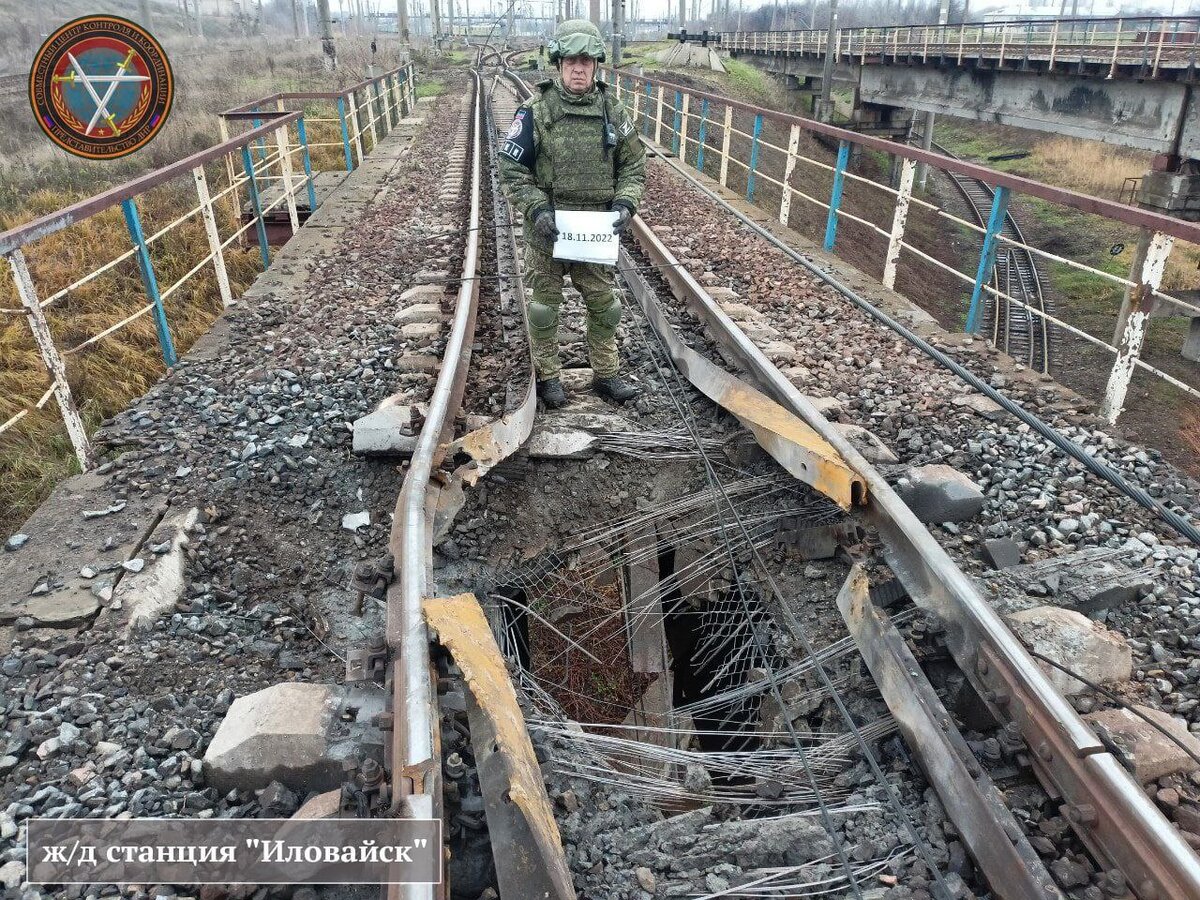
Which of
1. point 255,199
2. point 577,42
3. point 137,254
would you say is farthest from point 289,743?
point 255,199

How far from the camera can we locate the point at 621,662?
13.1ft

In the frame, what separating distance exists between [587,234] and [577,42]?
896 mm

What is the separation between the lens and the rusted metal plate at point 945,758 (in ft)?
6.42

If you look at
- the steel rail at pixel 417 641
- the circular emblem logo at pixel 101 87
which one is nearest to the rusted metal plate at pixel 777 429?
the steel rail at pixel 417 641

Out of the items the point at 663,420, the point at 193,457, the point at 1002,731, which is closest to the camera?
the point at 1002,731

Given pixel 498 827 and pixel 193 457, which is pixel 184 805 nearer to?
pixel 498 827

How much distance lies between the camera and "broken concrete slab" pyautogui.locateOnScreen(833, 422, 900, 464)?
387cm

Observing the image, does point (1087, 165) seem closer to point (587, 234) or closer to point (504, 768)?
point (587, 234)

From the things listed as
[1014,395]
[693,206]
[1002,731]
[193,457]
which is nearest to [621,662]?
[1002,731]

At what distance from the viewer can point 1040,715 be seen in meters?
2.23

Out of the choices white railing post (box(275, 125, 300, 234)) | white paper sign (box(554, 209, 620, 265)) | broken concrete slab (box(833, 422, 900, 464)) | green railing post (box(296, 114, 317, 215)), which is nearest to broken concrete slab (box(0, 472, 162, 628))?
white paper sign (box(554, 209, 620, 265))

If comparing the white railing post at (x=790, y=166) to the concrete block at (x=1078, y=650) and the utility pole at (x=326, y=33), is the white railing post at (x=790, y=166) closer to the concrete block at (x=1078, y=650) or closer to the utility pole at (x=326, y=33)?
the concrete block at (x=1078, y=650)

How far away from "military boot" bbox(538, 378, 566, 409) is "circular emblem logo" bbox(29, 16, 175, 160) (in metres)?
5.42

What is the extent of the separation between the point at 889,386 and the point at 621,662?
226 centimetres
